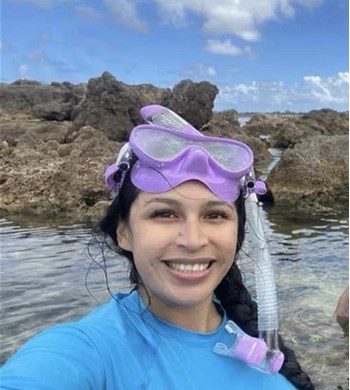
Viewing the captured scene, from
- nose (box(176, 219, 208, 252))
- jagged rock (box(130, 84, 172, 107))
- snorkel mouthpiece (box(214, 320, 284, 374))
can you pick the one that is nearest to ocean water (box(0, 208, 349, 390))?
snorkel mouthpiece (box(214, 320, 284, 374))

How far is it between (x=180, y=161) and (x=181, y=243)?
0.95ft

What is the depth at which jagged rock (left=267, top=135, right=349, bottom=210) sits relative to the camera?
15000 mm

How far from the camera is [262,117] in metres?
57.4

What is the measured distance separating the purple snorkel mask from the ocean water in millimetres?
2672

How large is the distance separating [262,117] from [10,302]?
51.9 m

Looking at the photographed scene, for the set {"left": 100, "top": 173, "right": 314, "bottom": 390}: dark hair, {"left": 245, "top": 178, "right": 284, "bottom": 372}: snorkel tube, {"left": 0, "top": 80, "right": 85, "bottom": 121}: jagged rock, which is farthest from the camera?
{"left": 0, "top": 80, "right": 85, "bottom": 121}: jagged rock

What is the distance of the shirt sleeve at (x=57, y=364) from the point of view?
1625mm

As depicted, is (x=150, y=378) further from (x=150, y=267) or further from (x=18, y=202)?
(x=18, y=202)

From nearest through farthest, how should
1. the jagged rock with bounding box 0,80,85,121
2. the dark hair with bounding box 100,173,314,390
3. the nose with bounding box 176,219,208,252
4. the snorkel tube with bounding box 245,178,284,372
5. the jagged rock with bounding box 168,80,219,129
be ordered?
the nose with bounding box 176,219,208,252 → the dark hair with bounding box 100,173,314,390 → the snorkel tube with bounding box 245,178,284,372 → the jagged rock with bounding box 168,80,219,129 → the jagged rock with bounding box 0,80,85,121

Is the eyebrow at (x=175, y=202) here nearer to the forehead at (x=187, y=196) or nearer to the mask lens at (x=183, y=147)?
the forehead at (x=187, y=196)

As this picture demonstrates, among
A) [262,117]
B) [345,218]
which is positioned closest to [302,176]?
[345,218]

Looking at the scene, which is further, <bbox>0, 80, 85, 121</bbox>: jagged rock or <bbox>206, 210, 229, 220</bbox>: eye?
<bbox>0, 80, 85, 121</bbox>: jagged rock

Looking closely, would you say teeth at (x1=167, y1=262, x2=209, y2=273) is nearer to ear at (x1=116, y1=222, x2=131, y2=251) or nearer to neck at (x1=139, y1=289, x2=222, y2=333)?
neck at (x1=139, y1=289, x2=222, y2=333)

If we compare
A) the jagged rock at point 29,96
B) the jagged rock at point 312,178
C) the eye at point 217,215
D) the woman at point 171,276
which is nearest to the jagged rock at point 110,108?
the jagged rock at point 312,178
